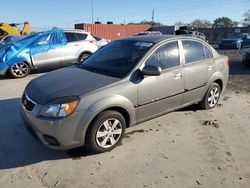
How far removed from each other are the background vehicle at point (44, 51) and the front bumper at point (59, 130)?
6538 millimetres

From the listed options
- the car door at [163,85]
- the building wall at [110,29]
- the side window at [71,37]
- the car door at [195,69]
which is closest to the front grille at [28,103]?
the car door at [163,85]

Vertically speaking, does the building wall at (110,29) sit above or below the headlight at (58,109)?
above

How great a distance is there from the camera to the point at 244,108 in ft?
21.0

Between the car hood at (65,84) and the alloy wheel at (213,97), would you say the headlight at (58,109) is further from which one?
the alloy wheel at (213,97)

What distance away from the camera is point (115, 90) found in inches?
162

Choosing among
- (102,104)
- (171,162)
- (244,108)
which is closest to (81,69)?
(102,104)

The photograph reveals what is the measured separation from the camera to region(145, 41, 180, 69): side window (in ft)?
15.5

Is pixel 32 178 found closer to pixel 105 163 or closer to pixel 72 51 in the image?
pixel 105 163

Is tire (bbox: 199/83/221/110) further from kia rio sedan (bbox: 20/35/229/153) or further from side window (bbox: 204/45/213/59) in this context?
side window (bbox: 204/45/213/59)

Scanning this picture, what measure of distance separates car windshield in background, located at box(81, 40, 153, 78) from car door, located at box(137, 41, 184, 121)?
248 mm

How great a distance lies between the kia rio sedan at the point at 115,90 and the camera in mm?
3775

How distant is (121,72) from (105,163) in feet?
4.65

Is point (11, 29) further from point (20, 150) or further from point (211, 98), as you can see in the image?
point (20, 150)

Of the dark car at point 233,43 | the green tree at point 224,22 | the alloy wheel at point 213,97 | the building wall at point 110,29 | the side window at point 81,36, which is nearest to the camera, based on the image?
the alloy wheel at point 213,97
